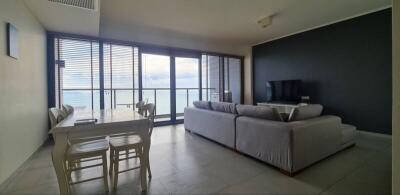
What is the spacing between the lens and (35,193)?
1.84 m

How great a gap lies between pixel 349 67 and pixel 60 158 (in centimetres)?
530

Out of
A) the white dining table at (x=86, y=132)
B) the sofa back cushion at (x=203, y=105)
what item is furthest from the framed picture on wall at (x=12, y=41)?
the sofa back cushion at (x=203, y=105)

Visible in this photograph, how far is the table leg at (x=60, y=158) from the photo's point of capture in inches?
63.0

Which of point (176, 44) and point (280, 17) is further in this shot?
point (176, 44)

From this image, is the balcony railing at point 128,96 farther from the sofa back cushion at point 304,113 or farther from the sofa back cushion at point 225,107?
the sofa back cushion at point 304,113

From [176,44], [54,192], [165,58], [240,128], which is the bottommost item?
[54,192]

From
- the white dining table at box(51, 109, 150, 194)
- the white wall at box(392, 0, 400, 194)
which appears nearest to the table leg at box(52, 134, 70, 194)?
the white dining table at box(51, 109, 150, 194)

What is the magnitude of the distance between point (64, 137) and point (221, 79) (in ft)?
17.6

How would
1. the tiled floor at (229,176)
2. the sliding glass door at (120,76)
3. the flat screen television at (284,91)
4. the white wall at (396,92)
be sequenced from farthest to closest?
the flat screen television at (284,91) → the sliding glass door at (120,76) → the tiled floor at (229,176) → the white wall at (396,92)

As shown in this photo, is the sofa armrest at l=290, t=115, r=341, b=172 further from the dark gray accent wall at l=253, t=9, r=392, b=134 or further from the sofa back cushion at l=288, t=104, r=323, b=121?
the dark gray accent wall at l=253, t=9, r=392, b=134

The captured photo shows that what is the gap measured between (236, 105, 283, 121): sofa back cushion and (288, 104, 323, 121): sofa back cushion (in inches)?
7.0

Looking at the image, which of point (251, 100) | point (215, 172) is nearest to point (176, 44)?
point (251, 100)

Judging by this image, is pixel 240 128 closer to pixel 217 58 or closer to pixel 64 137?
pixel 64 137

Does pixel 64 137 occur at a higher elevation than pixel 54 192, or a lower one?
higher
